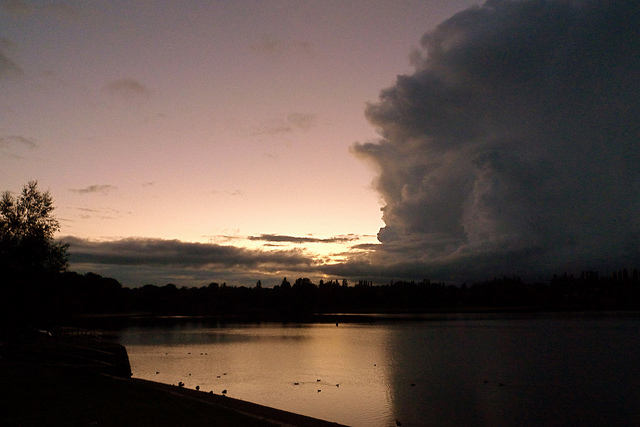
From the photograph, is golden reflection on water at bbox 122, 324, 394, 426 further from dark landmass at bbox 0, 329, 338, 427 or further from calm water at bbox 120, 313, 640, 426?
dark landmass at bbox 0, 329, 338, 427

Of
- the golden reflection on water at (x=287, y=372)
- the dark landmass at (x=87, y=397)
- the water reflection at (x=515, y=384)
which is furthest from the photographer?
the golden reflection on water at (x=287, y=372)

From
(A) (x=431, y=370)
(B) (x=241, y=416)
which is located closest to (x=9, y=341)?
(B) (x=241, y=416)

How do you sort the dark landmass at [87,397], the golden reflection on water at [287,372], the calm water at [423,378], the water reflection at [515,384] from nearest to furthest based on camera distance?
the dark landmass at [87,397], the water reflection at [515,384], the calm water at [423,378], the golden reflection on water at [287,372]

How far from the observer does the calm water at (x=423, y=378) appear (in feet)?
135

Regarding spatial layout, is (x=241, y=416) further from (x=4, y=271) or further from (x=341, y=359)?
(x=341, y=359)

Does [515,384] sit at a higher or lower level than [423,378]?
higher

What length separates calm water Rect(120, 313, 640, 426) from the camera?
41250mm

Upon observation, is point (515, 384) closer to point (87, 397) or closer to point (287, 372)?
point (287, 372)

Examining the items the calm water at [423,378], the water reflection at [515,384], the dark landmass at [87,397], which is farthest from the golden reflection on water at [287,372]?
the dark landmass at [87,397]

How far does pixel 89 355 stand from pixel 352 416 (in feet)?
72.7

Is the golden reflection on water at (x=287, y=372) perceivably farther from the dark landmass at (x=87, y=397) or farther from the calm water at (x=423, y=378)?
the dark landmass at (x=87, y=397)

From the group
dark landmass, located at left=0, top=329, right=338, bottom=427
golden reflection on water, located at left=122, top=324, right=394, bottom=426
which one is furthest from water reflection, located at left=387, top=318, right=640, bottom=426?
dark landmass, located at left=0, top=329, right=338, bottom=427

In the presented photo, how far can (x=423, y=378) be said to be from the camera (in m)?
58.9

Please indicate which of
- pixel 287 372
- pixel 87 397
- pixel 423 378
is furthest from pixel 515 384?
pixel 87 397
